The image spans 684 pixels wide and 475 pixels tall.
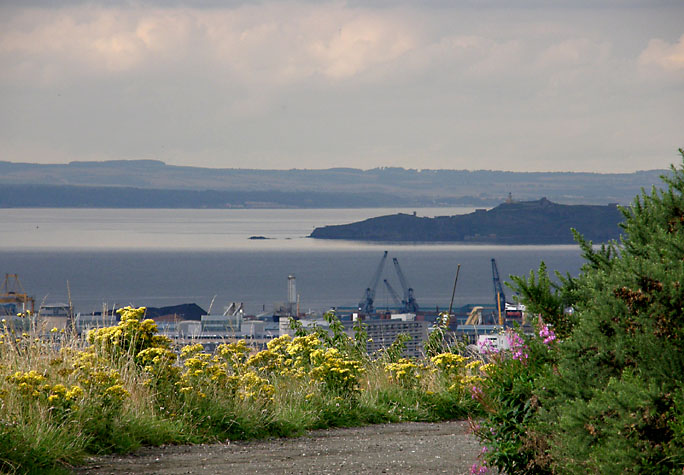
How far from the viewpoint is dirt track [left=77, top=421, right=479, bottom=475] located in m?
5.02

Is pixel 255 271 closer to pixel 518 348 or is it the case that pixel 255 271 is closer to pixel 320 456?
pixel 320 456

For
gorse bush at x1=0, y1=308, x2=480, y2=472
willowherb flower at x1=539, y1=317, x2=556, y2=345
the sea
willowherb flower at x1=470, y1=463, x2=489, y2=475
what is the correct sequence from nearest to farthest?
1. willowherb flower at x1=539, y1=317, x2=556, y2=345
2. willowherb flower at x1=470, y1=463, x2=489, y2=475
3. gorse bush at x1=0, y1=308, x2=480, y2=472
4. the sea

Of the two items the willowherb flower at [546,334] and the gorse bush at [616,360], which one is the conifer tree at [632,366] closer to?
the gorse bush at [616,360]

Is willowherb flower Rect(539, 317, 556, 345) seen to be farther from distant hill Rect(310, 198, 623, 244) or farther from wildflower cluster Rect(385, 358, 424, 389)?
distant hill Rect(310, 198, 623, 244)

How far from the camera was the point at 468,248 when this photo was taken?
180m

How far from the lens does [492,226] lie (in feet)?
517

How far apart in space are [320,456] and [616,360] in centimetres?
275

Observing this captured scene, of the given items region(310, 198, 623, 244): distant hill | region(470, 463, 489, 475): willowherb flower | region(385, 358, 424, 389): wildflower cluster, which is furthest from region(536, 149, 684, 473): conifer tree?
region(310, 198, 623, 244): distant hill

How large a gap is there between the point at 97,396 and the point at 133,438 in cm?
37

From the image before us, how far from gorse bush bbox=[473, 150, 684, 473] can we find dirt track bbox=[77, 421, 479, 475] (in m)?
1.11

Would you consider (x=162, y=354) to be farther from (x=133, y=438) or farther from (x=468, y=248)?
(x=468, y=248)

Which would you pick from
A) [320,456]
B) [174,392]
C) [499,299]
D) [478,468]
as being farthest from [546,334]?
[499,299]

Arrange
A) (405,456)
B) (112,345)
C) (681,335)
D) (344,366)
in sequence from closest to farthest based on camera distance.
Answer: (681,335) → (405,456) → (112,345) → (344,366)

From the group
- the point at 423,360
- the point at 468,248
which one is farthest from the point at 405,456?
the point at 468,248
